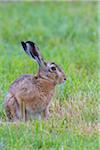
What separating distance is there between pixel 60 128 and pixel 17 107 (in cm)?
62

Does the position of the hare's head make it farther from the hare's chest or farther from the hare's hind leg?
the hare's hind leg

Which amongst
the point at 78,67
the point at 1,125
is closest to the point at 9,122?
the point at 1,125

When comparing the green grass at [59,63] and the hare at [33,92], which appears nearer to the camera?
the green grass at [59,63]

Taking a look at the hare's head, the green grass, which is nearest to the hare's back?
the hare's head

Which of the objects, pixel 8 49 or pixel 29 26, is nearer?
pixel 8 49

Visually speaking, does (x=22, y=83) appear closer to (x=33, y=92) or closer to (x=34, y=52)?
(x=33, y=92)

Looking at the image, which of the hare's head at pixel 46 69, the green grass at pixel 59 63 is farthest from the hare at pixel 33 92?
the green grass at pixel 59 63

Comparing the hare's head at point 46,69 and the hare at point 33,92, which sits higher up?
the hare's head at point 46,69

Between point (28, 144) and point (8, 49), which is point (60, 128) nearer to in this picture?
point (28, 144)

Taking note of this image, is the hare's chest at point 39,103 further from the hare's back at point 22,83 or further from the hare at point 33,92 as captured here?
the hare's back at point 22,83

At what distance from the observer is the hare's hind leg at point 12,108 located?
722cm

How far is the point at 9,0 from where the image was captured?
15.2m

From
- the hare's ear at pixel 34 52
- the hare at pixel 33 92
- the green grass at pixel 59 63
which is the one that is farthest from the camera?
the hare's ear at pixel 34 52

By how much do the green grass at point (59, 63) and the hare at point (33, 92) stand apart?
15cm
